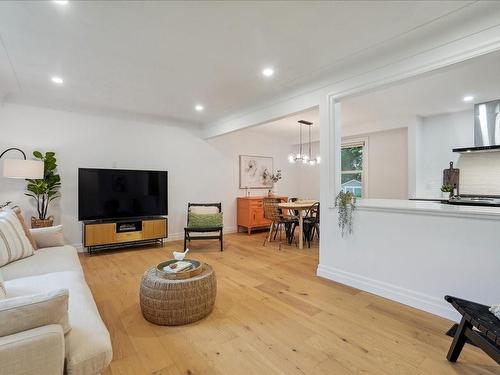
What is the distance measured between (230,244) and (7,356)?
4207 mm

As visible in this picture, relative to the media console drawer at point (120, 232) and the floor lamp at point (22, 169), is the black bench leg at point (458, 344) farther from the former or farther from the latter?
the floor lamp at point (22, 169)

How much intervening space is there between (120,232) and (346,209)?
370 cm

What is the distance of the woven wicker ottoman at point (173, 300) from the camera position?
84.0 inches

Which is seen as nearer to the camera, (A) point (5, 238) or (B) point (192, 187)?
(A) point (5, 238)

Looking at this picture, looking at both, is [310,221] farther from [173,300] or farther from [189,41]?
[189,41]

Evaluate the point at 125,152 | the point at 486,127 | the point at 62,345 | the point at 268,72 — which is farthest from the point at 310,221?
the point at 62,345

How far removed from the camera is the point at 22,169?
138 inches

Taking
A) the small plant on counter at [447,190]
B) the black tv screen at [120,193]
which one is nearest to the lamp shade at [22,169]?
the black tv screen at [120,193]

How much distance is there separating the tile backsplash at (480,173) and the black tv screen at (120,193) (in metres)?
5.48

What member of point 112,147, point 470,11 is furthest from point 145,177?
point 470,11

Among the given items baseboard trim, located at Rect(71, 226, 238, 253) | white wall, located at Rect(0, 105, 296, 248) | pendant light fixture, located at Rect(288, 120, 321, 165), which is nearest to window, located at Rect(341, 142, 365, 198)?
pendant light fixture, located at Rect(288, 120, 321, 165)

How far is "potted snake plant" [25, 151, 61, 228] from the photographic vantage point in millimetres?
3898

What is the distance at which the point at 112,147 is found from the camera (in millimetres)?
4828

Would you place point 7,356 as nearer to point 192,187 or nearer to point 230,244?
point 230,244
